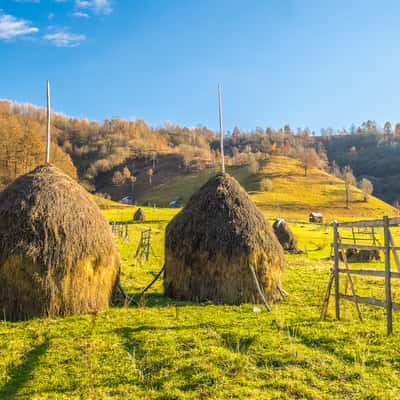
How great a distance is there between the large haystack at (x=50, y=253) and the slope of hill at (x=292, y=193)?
70816mm

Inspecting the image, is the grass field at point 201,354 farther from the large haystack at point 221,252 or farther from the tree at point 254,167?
the tree at point 254,167

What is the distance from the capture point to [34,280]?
10453 millimetres

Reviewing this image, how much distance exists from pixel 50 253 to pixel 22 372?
12.7 feet

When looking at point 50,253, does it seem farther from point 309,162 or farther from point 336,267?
point 309,162

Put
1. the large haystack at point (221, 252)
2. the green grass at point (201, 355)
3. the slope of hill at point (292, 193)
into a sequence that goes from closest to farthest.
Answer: the green grass at point (201, 355), the large haystack at point (221, 252), the slope of hill at point (292, 193)

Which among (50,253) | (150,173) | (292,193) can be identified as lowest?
(50,253)

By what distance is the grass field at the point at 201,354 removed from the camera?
246 inches

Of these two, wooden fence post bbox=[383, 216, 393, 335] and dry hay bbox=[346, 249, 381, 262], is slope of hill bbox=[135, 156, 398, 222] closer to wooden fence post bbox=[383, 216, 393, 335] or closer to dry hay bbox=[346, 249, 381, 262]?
dry hay bbox=[346, 249, 381, 262]

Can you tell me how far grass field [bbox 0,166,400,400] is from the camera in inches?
246

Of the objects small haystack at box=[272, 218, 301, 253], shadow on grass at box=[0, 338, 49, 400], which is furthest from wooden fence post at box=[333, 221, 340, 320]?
small haystack at box=[272, 218, 301, 253]

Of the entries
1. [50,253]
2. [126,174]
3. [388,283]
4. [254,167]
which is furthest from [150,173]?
[388,283]

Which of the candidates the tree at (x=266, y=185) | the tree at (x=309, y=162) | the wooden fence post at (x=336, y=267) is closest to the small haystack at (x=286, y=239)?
the wooden fence post at (x=336, y=267)

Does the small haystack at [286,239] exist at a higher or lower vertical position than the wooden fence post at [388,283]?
lower

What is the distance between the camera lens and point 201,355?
302 inches
